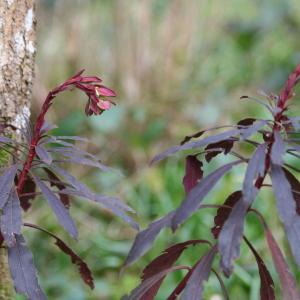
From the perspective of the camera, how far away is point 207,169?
351cm

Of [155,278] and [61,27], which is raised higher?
[61,27]

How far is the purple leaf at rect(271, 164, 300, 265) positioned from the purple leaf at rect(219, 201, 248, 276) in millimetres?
67

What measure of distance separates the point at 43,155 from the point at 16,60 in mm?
442

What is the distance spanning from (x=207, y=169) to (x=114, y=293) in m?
0.96

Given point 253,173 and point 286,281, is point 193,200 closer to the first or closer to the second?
point 253,173

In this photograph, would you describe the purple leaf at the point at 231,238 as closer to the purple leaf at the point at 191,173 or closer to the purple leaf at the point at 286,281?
the purple leaf at the point at 286,281

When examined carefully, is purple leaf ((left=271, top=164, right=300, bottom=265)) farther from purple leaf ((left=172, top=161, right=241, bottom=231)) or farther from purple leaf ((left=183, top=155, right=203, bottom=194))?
purple leaf ((left=183, top=155, right=203, bottom=194))

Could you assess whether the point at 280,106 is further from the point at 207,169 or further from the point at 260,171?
the point at 207,169

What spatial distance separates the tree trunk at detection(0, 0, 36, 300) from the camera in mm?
1656

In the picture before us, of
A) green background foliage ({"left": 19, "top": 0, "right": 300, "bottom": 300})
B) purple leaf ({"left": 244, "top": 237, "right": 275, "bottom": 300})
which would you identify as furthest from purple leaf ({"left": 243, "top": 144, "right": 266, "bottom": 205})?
green background foliage ({"left": 19, "top": 0, "right": 300, "bottom": 300})

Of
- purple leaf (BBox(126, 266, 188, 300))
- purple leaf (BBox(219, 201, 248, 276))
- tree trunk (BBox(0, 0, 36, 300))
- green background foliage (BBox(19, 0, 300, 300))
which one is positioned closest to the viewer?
purple leaf (BBox(219, 201, 248, 276))

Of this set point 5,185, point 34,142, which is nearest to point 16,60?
point 34,142

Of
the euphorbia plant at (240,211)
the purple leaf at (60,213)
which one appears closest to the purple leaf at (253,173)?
the euphorbia plant at (240,211)

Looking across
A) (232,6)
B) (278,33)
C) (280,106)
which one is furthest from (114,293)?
(232,6)
